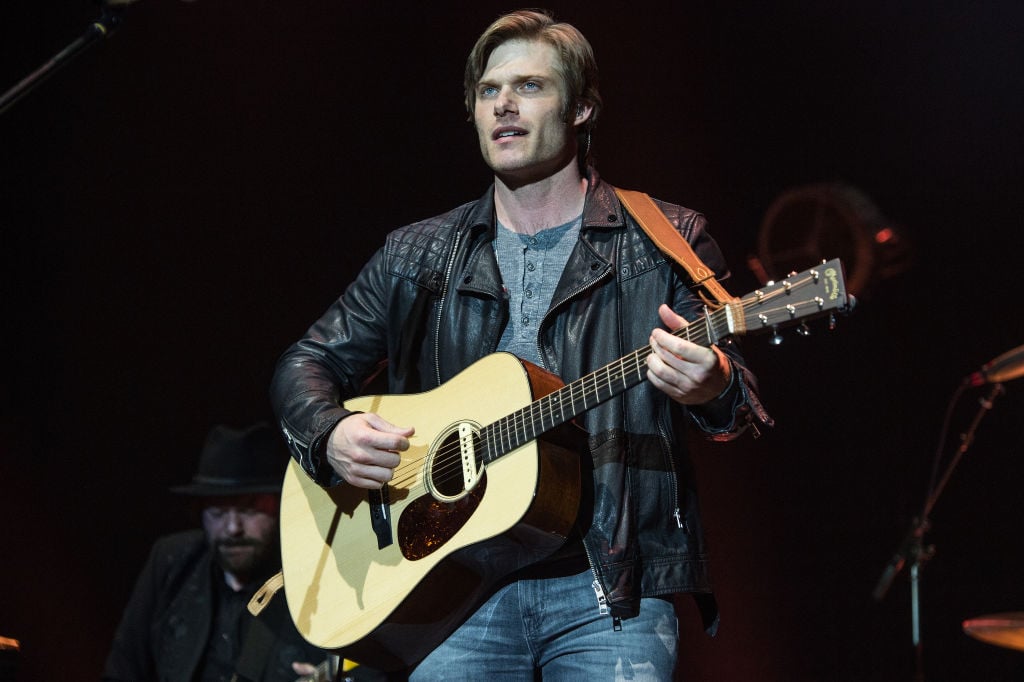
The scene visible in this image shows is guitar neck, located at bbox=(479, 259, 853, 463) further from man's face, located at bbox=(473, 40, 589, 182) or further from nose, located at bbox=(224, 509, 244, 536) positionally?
nose, located at bbox=(224, 509, 244, 536)

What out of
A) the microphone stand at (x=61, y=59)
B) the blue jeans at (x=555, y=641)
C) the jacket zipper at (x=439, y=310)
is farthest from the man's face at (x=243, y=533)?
the microphone stand at (x=61, y=59)

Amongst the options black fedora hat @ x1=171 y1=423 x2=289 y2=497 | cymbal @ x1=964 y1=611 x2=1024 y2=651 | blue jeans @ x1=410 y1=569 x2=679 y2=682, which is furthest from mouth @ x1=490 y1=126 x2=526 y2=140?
black fedora hat @ x1=171 y1=423 x2=289 y2=497

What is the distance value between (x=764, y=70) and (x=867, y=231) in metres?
1.03

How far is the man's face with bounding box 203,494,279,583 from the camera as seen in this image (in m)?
5.25

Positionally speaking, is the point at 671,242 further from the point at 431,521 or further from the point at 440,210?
the point at 440,210

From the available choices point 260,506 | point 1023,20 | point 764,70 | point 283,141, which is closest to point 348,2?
point 283,141

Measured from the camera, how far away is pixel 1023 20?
5.16m

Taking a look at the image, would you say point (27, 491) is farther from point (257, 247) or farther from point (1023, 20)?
point (1023, 20)

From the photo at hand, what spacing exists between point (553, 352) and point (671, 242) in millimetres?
448

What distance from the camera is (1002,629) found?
3732mm

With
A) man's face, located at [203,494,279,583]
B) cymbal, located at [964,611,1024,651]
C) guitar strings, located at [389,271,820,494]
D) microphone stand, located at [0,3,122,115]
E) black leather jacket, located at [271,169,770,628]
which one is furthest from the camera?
man's face, located at [203,494,279,583]

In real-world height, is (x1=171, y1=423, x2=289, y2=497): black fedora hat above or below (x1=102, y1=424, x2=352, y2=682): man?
above

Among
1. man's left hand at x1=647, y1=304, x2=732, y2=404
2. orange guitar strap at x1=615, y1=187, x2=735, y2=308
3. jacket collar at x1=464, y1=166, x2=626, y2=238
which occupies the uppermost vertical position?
jacket collar at x1=464, y1=166, x2=626, y2=238

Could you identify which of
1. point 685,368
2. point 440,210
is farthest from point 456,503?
point 440,210
